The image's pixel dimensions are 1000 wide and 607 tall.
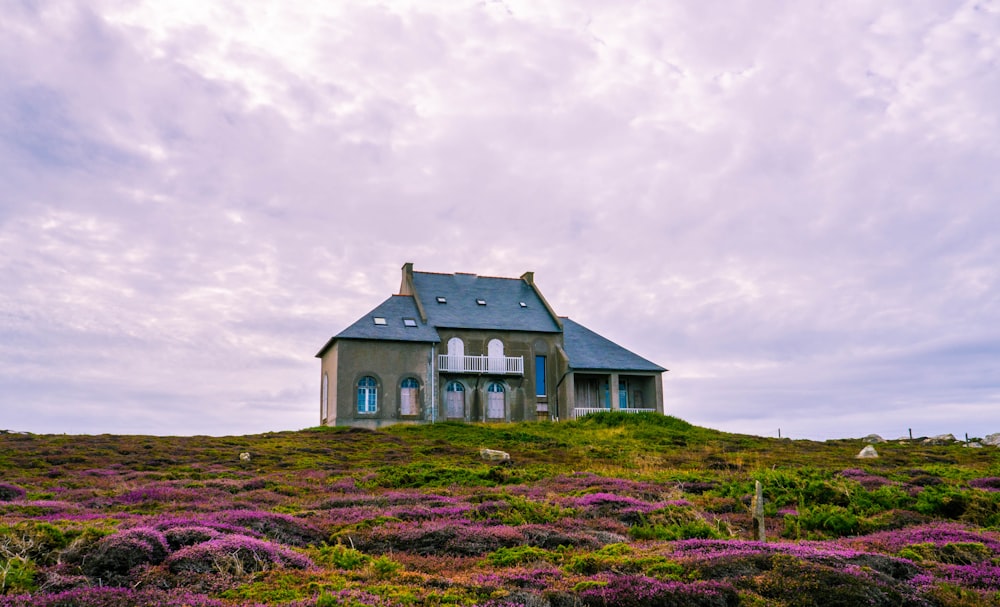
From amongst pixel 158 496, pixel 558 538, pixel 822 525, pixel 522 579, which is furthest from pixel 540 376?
pixel 522 579

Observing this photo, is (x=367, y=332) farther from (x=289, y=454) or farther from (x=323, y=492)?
(x=323, y=492)

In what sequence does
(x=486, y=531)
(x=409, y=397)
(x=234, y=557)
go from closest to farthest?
(x=234, y=557) < (x=486, y=531) < (x=409, y=397)

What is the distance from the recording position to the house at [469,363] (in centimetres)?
4328

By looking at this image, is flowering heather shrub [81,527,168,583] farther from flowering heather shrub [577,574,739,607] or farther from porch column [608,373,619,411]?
porch column [608,373,619,411]

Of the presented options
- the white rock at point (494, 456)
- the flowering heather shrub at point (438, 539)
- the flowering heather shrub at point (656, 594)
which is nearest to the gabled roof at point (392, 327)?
the white rock at point (494, 456)

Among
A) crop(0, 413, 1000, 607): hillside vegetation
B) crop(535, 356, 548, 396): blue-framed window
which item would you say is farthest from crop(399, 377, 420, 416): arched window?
crop(0, 413, 1000, 607): hillside vegetation

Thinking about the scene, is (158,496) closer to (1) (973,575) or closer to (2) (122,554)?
(2) (122,554)

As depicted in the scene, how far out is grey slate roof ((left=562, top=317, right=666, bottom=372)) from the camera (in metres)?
46.9

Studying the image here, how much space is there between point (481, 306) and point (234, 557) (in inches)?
1511

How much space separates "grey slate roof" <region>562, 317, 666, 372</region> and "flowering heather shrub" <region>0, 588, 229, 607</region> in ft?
123

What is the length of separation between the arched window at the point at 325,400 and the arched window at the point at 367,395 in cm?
292

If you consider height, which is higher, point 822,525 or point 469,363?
point 469,363

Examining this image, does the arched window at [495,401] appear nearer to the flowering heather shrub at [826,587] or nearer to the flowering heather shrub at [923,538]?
the flowering heather shrub at [923,538]

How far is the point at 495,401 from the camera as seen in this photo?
46281 mm
